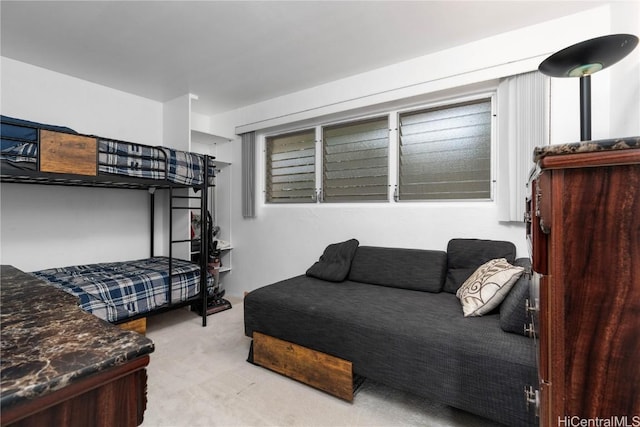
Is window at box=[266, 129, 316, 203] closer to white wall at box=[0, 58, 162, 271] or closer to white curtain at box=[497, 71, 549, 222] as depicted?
white wall at box=[0, 58, 162, 271]

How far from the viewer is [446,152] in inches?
106

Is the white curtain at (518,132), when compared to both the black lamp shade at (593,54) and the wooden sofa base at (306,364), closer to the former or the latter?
the black lamp shade at (593,54)

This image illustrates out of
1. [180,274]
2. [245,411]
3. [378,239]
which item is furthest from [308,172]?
[245,411]

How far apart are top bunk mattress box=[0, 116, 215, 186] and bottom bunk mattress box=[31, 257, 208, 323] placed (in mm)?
890

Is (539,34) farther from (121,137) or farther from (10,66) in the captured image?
(10,66)

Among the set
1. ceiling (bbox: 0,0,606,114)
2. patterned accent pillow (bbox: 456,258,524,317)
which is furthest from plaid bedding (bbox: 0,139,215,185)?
patterned accent pillow (bbox: 456,258,524,317)

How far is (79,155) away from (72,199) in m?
1.15

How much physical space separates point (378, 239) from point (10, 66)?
3.71 m

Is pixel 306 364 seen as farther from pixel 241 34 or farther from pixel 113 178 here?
pixel 241 34

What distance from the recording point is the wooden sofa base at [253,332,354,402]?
1.81m

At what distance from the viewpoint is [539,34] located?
7.04ft

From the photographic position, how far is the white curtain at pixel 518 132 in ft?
7.03

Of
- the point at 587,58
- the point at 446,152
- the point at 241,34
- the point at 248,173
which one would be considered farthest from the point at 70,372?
the point at 248,173

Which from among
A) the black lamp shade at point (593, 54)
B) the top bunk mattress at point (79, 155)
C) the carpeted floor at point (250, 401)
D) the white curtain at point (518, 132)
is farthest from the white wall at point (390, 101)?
the carpeted floor at point (250, 401)
